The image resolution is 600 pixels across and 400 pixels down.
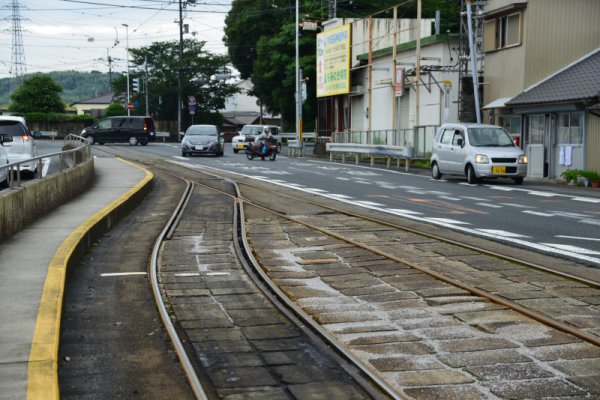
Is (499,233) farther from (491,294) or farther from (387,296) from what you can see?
(387,296)

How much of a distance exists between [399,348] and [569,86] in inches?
874

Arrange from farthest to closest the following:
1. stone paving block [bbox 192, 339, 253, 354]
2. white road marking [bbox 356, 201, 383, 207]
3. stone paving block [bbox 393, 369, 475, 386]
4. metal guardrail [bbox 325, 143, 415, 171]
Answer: metal guardrail [bbox 325, 143, 415, 171]
white road marking [bbox 356, 201, 383, 207]
stone paving block [bbox 192, 339, 253, 354]
stone paving block [bbox 393, 369, 475, 386]

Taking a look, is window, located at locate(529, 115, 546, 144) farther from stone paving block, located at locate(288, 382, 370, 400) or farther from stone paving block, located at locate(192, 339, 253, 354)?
stone paving block, located at locate(288, 382, 370, 400)

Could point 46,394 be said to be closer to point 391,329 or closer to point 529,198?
point 391,329

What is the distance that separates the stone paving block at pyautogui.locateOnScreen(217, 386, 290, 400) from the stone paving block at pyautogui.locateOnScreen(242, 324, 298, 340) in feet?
4.09

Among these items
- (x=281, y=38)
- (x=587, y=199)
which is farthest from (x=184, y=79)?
(x=587, y=199)

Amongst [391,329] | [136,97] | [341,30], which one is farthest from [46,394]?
[136,97]

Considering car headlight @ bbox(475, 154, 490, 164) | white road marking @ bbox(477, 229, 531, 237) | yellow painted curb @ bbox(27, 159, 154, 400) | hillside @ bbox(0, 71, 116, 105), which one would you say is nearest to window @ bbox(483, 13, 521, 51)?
car headlight @ bbox(475, 154, 490, 164)

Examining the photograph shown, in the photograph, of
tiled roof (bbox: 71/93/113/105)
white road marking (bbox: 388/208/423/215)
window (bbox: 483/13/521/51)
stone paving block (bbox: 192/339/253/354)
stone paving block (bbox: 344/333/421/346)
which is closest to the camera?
stone paving block (bbox: 192/339/253/354)

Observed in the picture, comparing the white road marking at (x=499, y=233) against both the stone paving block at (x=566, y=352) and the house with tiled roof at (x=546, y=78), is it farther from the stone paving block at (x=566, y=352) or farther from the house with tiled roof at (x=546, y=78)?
the house with tiled roof at (x=546, y=78)

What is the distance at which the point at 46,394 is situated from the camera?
4.74 metres

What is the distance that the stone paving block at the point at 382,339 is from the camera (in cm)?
625

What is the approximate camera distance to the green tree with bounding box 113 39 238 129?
2916 inches

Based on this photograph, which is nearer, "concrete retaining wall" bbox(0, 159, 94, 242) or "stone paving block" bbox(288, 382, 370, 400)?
"stone paving block" bbox(288, 382, 370, 400)
